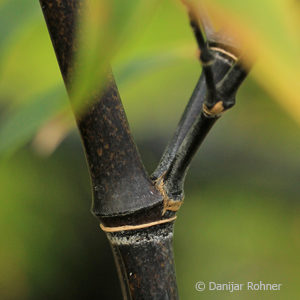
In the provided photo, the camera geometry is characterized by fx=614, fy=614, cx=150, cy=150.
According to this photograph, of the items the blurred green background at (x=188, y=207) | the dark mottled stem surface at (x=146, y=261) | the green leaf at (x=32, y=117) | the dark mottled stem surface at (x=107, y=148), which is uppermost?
the green leaf at (x=32, y=117)

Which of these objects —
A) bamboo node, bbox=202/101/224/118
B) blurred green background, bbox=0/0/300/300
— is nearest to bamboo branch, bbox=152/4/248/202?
bamboo node, bbox=202/101/224/118

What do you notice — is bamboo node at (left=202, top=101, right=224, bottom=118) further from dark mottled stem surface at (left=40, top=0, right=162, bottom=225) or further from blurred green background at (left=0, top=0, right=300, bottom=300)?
blurred green background at (left=0, top=0, right=300, bottom=300)

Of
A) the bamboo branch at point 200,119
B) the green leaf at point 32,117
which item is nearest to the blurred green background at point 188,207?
the bamboo branch at point 200,119

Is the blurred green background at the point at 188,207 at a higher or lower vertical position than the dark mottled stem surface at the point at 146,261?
lower

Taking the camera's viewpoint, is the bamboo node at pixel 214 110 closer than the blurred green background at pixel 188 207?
Yes

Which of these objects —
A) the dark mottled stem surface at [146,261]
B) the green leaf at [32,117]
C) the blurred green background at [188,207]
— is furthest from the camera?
the blurred green background at [188,207]

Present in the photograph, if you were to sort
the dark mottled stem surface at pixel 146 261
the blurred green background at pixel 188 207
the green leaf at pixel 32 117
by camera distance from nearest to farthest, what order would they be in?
the green leaf at pixel 32 117 → the dark mottled stem surface at pixel 146 261 → the blurred green background at pixel 188 207

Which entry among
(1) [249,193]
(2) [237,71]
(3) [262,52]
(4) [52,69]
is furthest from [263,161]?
(3) [262,52]

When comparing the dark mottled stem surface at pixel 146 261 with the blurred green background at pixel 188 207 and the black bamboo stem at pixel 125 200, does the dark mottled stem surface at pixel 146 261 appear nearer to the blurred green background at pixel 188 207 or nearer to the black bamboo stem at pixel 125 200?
the black bamboo stem at pixel 125 200

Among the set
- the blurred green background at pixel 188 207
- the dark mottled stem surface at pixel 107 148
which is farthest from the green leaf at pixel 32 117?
the blurred green background at pixel 188 207
